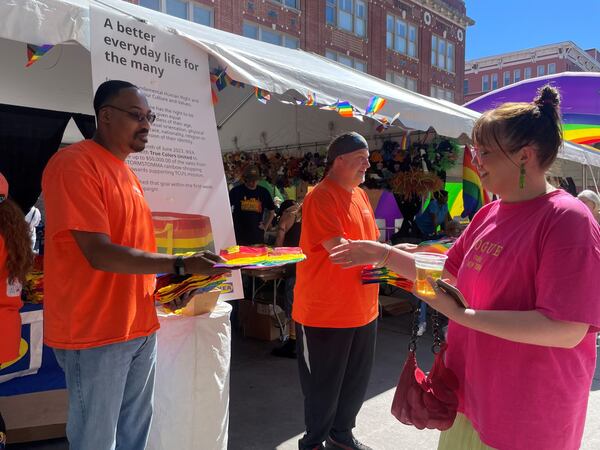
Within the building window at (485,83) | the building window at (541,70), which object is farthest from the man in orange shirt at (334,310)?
the building window at (485,83)

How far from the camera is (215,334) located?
2441 mm

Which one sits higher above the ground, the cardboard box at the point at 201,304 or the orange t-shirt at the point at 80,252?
the orange t-shirt at the point at 80,252

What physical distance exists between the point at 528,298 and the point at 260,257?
125 centimetres

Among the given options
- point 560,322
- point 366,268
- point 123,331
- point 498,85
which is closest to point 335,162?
point 366,268

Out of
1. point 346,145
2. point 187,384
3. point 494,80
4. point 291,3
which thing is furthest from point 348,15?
point 494,80

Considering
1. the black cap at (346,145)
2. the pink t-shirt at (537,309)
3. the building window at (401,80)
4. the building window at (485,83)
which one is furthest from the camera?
the building window at (485,83)

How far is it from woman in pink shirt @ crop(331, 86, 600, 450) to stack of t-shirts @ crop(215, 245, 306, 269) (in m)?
0.88

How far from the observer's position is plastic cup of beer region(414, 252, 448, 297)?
154 cm

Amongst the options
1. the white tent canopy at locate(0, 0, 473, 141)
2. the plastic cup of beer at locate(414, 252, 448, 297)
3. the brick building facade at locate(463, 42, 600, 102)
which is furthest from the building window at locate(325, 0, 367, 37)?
the brick building facade at locate(463, 42, 600, 102)

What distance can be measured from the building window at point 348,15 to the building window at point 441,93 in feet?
21.4

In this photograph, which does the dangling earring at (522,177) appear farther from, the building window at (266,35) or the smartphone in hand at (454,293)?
the building window at (266,35)

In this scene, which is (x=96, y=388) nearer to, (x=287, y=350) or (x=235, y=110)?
(x=287, y=350)

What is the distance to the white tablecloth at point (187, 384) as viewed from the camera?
2.33 meters

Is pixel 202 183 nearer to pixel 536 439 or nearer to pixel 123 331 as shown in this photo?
pixel 123 331
